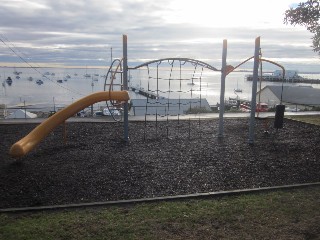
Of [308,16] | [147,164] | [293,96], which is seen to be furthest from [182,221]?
[293,96]

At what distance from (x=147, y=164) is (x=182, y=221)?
122 inches

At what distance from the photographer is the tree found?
14.9 metres

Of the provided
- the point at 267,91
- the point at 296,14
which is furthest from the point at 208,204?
the point at 267,91

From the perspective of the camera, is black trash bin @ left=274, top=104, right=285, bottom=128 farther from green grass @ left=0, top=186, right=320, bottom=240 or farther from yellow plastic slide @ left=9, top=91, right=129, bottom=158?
green grass @ left=0, top=186, right=320, bottom=240

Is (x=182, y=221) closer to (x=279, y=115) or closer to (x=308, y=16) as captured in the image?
(x=279, y=115)

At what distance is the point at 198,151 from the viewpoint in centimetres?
943

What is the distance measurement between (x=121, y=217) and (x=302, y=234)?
2.58m

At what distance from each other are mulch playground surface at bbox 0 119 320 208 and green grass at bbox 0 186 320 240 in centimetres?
62

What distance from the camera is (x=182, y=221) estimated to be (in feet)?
16.8

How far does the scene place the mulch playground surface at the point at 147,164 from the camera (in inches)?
253

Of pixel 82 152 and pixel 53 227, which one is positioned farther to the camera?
pixel 82 152

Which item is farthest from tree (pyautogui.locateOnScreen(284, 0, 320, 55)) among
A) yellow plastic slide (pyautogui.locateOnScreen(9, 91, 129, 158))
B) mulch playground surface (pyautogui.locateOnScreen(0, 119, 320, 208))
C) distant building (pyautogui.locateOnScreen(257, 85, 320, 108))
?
distant building (pyautogui.locateOnScreen(257, 85, 320, 108))

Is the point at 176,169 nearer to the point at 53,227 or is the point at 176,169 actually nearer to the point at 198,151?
the point at 198,151

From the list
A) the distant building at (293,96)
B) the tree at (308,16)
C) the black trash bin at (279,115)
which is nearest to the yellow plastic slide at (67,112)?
the black trash bin at (279,115)
